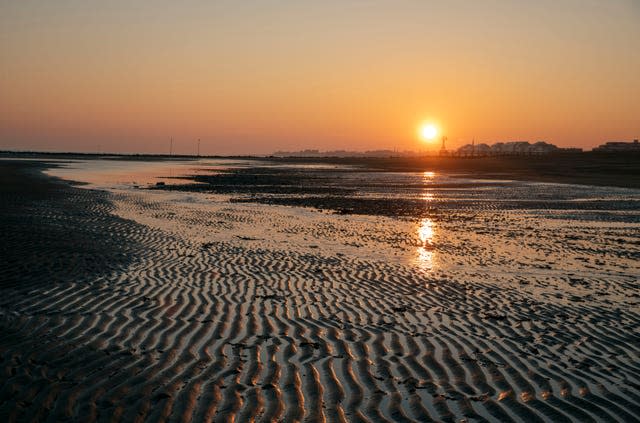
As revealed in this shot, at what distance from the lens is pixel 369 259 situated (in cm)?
1545

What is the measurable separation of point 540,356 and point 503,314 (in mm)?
2235

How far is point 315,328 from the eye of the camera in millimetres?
9094

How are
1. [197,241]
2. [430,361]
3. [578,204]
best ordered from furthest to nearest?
[578,204]
[197,241]
[430,361]

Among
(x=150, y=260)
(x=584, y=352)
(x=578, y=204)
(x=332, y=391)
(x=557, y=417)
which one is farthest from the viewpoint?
(x=578, y=204)

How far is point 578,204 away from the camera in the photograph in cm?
3119

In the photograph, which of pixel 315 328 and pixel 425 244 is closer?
pixel 315 328

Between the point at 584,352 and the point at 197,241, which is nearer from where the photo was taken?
the point at 584,352

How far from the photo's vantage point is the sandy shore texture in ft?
20.5

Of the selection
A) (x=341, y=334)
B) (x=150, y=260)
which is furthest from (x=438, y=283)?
(x=150, y=260)

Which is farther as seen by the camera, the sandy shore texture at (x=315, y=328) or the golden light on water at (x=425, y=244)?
the golden light on water at (x=425, y=244)

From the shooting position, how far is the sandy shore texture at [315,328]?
6238mm

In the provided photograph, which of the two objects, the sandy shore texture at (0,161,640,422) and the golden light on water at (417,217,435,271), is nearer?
the sandy shore texture at (0,161,640,422)

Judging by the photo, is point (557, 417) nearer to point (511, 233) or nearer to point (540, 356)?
point (540, 356)

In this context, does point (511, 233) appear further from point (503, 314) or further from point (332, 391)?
point (332, 391)
